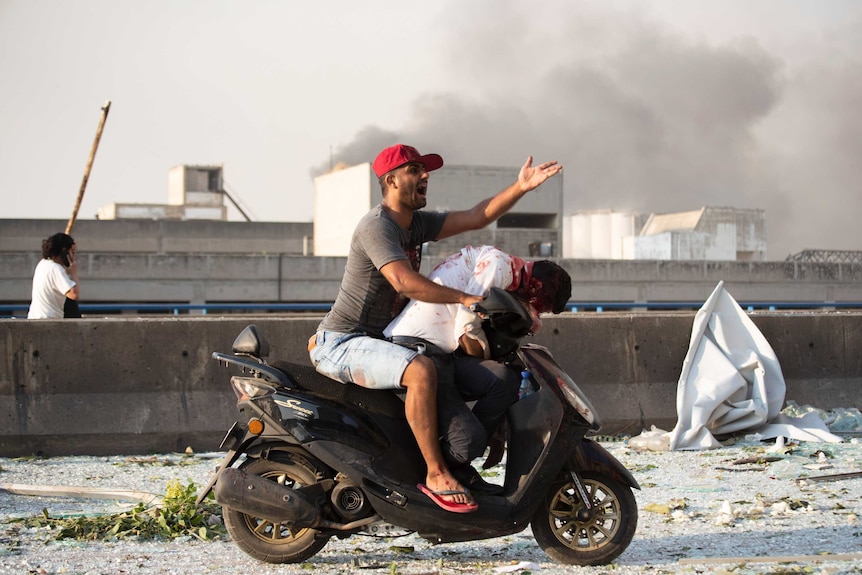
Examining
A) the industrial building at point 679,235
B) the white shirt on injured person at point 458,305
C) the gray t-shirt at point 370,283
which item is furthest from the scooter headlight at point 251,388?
the industrial building at point 679,235

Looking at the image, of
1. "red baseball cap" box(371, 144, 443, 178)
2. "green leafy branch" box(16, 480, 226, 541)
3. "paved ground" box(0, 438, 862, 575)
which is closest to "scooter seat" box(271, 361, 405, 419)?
"paved ground" box(0, 438, 862, 575)

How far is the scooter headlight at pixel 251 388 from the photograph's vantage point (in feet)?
16.3

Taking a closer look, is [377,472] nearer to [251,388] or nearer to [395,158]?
[251,388]

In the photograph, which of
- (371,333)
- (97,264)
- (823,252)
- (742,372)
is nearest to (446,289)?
(371,333)

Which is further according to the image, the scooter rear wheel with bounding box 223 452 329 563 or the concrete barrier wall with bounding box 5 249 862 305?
the concrete barrier wall with bounding box 5 249 862 305

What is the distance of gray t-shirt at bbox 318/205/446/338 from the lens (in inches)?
191

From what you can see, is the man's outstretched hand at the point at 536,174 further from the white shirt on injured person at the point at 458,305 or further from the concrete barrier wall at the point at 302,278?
the concrete barrier wall at the point at 302,278

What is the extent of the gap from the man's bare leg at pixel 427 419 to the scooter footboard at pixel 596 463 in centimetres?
52

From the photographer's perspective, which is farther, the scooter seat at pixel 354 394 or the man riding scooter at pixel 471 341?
the scooter seat at pixel 354 394

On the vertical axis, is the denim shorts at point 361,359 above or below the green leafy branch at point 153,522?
above

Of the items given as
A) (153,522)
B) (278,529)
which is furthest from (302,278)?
(278,529)

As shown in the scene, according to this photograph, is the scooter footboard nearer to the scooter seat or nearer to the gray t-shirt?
the scooter seat

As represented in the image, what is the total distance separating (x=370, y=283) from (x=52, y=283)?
18.3 ft

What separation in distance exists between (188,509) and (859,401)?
19.9ft
